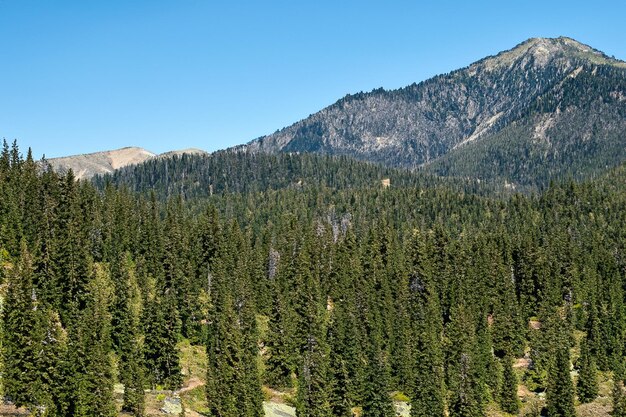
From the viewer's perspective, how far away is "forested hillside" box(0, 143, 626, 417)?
65.9 m

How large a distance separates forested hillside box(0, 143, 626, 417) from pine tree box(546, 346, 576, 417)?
0.22 meters

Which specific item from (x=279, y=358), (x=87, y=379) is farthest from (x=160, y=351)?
(x=87, y=379)

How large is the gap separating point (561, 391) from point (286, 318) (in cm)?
4197

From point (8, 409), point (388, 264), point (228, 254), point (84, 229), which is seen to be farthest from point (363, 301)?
point (8, 409)

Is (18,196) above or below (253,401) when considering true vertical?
above

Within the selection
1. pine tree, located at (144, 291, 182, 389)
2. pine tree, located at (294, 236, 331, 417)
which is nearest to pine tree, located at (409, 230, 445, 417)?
pine tree, located at (294, 236, 331, 417)

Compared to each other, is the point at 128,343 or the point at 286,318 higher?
the point at 128,343

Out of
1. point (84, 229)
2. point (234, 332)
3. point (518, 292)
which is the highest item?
point (84, 229)

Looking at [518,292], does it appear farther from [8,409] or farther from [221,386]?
[8,409]

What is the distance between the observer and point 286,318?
9788 cm

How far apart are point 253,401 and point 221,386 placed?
13.6ft

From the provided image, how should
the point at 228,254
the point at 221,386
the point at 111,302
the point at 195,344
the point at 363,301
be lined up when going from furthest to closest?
the point at 228,254 < the point at 363,301 < the point at 195,344 < the point at 111,302 < the point at 221,386

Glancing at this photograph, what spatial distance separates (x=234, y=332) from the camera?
271ft

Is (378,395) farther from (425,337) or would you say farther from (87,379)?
(87,379)
